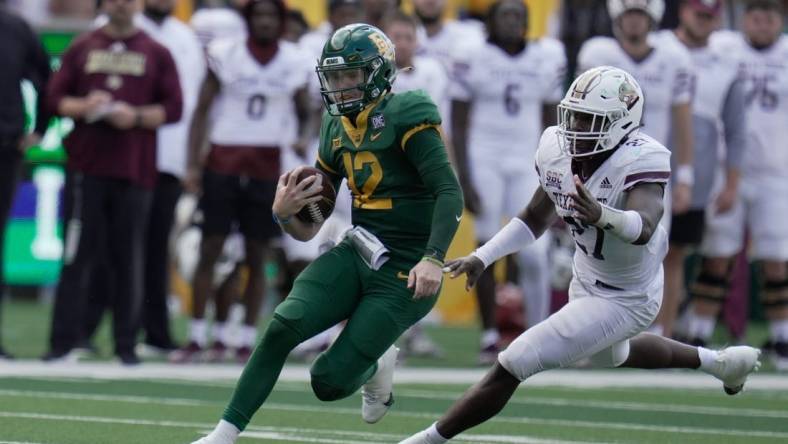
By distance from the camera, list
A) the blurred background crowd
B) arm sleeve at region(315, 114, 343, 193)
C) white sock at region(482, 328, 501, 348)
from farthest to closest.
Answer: white sock at region(482, 328, 501, 348), the blurred background crowd, arm sleeve at region(315, 114, 343, 193)

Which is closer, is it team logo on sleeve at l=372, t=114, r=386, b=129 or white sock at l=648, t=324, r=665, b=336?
team logo on sleeve at l=372, t=114, r=386, b=129

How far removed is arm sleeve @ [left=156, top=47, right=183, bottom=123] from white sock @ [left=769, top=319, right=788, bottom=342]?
12.2 ft

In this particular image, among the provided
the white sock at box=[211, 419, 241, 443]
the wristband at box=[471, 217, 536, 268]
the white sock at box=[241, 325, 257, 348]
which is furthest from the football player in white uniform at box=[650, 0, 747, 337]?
the white sock at box=[211, 419, 241, 443]

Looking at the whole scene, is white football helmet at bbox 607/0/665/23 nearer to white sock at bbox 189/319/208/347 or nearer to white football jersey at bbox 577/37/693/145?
white football jersey at bbox 577/37/693/145

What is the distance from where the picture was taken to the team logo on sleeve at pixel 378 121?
20.0 ft

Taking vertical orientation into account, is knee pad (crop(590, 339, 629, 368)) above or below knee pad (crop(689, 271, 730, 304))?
above

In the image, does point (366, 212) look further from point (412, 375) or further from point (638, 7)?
point (638, 7)

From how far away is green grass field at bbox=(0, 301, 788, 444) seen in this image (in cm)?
670

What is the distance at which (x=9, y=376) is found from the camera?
28.2 feet

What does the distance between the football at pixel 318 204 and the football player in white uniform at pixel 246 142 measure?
363 cm

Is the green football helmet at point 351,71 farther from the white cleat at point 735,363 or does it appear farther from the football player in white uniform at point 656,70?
the football player in white uniform at point 656,70

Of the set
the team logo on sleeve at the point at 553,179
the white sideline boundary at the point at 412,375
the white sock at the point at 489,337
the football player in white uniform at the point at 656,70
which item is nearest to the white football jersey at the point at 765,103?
the football player in white uniform at the point at 656,70

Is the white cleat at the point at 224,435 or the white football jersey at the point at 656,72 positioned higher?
the white football jersey at the point at 656,72

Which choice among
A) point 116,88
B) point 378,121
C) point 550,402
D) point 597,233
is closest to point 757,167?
point 550,402
